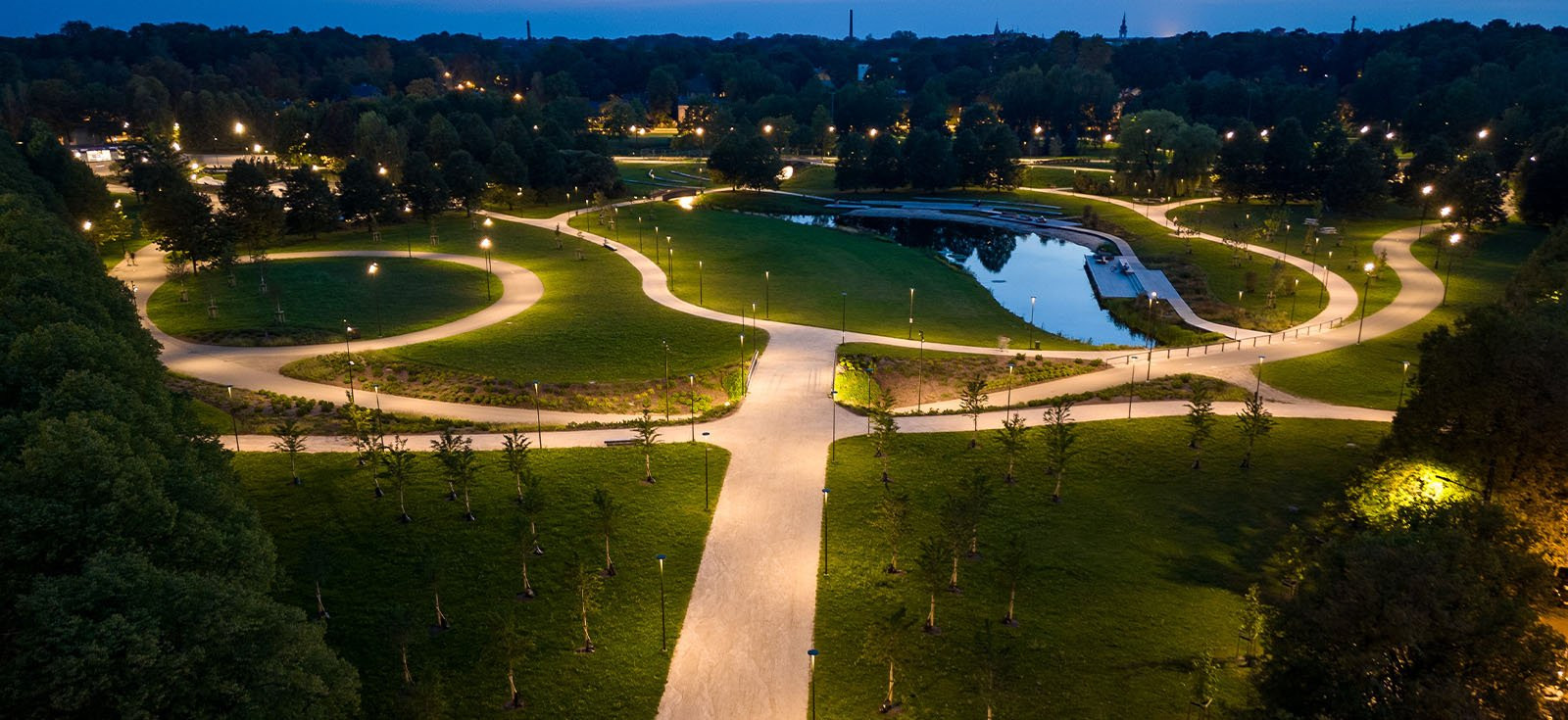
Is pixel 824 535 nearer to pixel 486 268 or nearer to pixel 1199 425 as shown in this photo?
pixel 1199 425

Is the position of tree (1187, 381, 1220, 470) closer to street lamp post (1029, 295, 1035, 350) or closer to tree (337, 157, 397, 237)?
street lamp post (1029, 295, 1035, 350)

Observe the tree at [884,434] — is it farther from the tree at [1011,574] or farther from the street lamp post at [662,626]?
the street lamp post at [662,626]

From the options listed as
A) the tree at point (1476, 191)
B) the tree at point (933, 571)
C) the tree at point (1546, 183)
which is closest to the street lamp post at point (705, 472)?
the tree at point (933, 571)

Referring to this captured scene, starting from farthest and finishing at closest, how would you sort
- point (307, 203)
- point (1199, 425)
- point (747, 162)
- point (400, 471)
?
1. point (747, 162)
2. point (307, 203)
3. point (1199, 425)
4. point (400, 471)

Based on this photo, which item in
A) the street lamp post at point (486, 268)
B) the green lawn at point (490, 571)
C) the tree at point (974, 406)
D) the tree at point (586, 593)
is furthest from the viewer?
the street lamp post at point (486, 268)

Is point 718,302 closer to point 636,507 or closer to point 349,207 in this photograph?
point 636,507

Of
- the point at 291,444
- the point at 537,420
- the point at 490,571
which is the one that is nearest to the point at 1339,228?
the point at 537,420

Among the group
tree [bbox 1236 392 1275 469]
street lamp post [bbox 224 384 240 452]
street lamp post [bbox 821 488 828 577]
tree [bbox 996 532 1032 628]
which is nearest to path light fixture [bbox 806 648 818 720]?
street lamp post [bbox 821 488 828 577]
